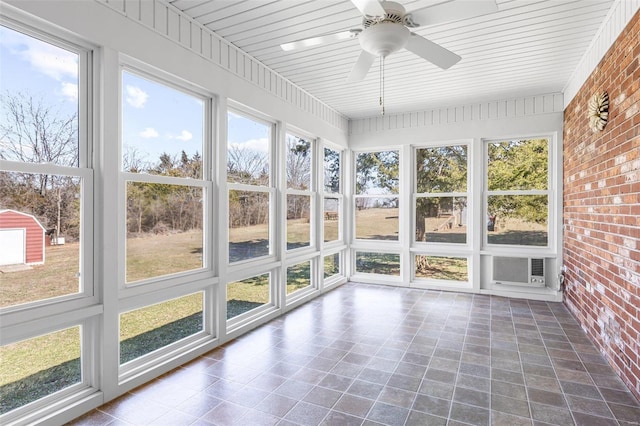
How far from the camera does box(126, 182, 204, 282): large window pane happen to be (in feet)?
8.89

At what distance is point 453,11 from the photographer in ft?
6.50

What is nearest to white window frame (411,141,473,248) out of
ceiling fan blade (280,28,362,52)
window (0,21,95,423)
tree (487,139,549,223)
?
tree (487,139,549,223)

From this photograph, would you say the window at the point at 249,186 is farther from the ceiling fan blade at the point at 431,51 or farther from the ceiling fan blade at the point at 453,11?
the ceiling fan blade at the point at 453,11

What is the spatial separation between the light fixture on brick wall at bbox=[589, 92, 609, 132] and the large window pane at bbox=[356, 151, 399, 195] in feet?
9.48

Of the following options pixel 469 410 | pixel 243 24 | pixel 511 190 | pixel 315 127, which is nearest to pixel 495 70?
pixel 511 190

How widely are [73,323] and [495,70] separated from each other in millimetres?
4606

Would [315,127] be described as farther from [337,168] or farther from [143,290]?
[143,290]

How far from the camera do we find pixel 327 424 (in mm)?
2152

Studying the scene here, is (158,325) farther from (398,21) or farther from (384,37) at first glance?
(398,21)

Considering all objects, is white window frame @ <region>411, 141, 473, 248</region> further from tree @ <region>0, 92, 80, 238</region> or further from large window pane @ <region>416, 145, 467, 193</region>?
tree @ <region>0, 92, 80, 238</region>

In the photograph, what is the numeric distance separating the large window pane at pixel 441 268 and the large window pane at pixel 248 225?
283 centimetres

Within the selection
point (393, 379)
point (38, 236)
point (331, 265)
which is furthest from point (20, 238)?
point (331, 265)

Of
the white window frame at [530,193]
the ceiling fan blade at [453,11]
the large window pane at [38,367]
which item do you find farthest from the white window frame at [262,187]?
the white window frame at [530,193]

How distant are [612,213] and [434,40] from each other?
83.8 inches
